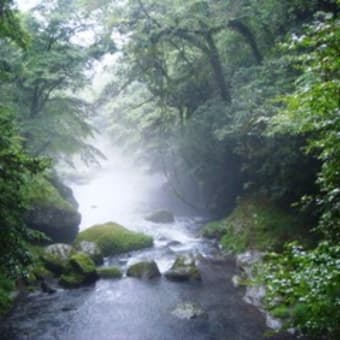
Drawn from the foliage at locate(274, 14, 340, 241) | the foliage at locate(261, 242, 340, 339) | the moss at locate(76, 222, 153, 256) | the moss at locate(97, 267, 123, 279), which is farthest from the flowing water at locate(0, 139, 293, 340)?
the foliage at locate(274, 14, 340, 241)

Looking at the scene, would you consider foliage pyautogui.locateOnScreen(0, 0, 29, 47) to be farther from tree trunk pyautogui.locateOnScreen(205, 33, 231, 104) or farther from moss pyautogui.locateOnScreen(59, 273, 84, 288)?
tree trunk pyautogui.locateOnScreen(205, 33, 231, 104)

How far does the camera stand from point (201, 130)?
18.5 m

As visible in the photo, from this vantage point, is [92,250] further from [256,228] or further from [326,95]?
[326,95]

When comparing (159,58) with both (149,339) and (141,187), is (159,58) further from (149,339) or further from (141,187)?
(141,187)

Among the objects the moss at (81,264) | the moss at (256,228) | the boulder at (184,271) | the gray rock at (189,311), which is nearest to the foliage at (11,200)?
the gray rock at (189,311)

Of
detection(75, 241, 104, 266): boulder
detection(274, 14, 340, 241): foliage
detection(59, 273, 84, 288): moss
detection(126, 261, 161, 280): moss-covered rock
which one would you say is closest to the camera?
detection(274, 14, 340, 241): foliage

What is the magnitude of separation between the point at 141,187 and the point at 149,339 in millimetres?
28914

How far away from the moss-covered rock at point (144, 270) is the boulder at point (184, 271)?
1.31ft

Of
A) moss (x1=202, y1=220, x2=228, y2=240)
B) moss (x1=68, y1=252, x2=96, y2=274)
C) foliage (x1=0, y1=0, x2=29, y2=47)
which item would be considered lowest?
moss (x1=202, y1=220, x2=228, y2=240)

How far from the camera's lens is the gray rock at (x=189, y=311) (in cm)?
948

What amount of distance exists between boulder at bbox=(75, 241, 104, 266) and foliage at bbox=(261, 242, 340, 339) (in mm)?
10986

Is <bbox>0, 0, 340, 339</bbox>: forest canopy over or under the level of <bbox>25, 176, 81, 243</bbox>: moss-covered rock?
over

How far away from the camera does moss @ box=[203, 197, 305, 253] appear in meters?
13.3

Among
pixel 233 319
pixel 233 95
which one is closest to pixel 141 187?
pixel 233 95
